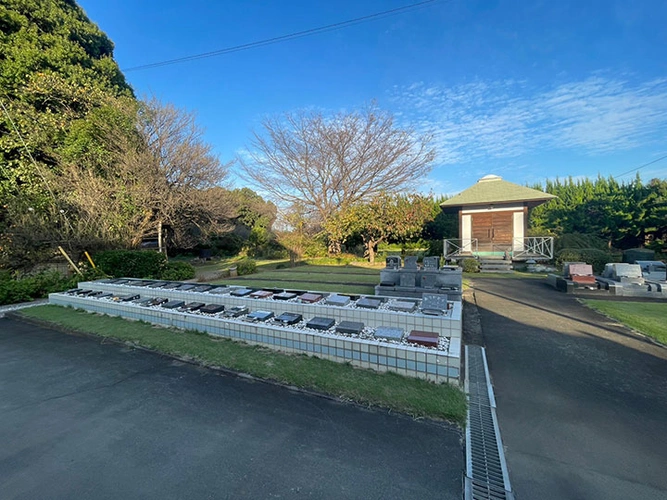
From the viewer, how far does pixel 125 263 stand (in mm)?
9859

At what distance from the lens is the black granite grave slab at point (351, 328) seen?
12.4 ft

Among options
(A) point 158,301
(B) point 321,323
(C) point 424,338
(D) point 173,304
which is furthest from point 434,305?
(A) point 158,301

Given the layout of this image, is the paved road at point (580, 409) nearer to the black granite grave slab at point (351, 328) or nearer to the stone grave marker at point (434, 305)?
the stone grave marker at point (434, 305)

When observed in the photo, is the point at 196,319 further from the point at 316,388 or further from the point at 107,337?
the point at 316,388

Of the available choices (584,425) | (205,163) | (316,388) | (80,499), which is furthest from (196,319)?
(205,163)

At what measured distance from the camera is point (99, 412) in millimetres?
2641

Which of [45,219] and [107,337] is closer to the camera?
[107,337]

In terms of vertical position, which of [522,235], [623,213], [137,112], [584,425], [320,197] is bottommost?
[584,425]

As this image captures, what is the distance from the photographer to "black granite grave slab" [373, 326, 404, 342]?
3562 mm

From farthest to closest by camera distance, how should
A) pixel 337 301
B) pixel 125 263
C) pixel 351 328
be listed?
1. pixel 125 263
2. pixel 337 301
3. pixel 351 328

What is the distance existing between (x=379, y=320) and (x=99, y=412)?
10.7ft

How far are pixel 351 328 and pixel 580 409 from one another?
242cm

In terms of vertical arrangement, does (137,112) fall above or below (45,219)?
above

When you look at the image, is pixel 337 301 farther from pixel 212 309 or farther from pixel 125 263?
pixel 125 263
